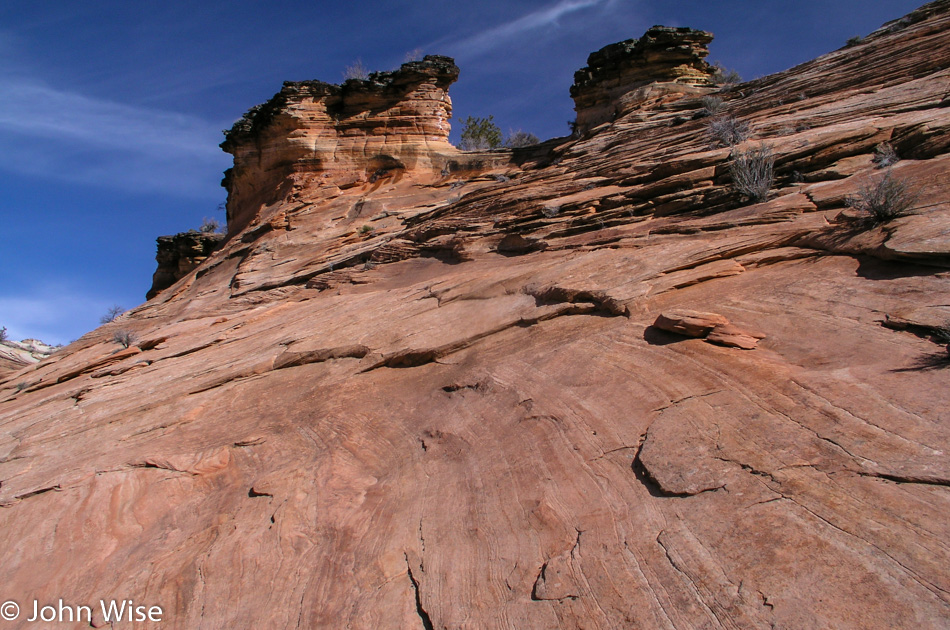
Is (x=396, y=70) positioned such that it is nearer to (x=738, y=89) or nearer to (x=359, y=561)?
(x=738, y=89)

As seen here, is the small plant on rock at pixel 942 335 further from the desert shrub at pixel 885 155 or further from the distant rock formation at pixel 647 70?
the distant rock formation at pixel 647 70

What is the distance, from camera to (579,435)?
4250 mm

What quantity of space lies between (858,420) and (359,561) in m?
3.58

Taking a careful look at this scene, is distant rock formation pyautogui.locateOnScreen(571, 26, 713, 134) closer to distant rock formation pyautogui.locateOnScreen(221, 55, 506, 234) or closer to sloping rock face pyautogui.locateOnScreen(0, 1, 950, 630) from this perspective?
distant rock formation pyautogui.locateOnScreen(221, 55, 506, 234)

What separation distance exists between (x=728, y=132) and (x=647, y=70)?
34.8 ft

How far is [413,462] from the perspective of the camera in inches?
193

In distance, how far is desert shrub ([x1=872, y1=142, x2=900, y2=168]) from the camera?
21.7ft

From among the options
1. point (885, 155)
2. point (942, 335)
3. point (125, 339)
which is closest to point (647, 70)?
point (885, 155)

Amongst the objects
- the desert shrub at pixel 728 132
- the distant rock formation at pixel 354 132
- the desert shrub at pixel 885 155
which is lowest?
the desert shrub at pixel 885 155

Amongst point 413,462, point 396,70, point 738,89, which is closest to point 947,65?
point 738,89

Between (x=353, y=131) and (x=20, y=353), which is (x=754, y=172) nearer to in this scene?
(x=353, y=131)

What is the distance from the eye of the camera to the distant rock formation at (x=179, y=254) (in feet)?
86.9

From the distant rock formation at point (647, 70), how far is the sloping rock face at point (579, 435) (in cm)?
819

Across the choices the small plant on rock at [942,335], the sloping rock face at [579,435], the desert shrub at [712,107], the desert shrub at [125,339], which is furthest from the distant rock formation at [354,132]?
the small plant on rock at [942,335]
